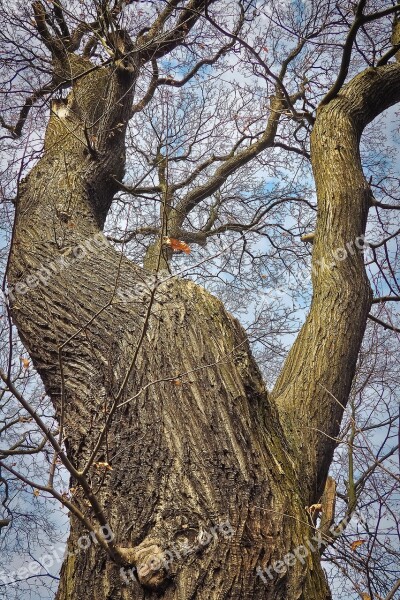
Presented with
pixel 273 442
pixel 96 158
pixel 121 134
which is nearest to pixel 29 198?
pixel 96 158

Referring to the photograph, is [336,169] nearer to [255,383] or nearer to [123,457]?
[255,383]
